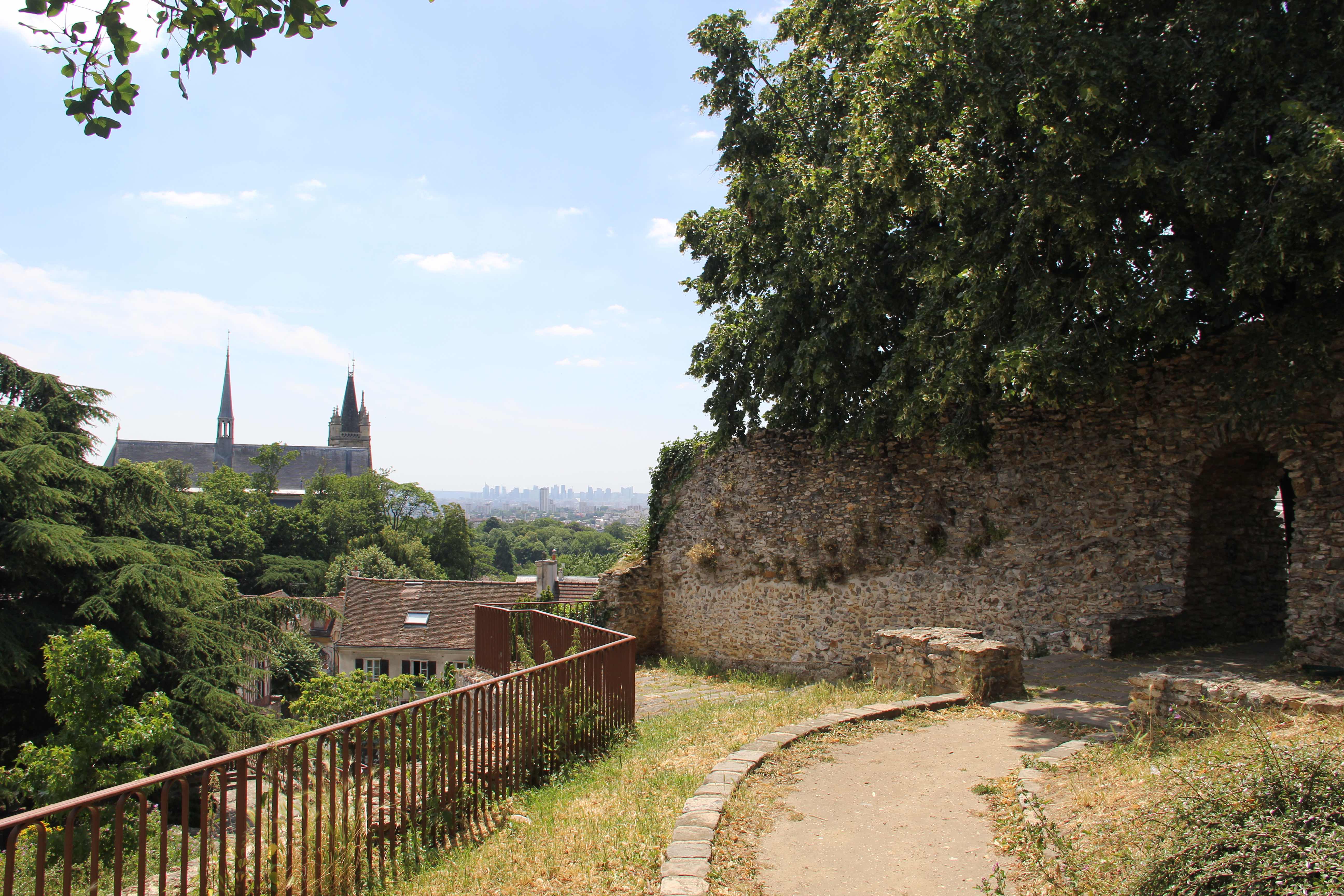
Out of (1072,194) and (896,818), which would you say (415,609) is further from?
(896,818)

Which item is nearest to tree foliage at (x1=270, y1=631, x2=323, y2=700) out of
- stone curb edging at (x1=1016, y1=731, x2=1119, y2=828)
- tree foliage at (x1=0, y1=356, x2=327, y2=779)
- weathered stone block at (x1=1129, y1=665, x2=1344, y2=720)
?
tree foliage at (x1=0, y1=356, x2=327, y2=779)

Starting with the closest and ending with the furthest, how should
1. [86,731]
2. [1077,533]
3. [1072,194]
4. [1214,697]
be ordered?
[1214,697] → [1072,194] → [1077,533] → [86,731]

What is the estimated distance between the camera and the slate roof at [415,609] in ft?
109

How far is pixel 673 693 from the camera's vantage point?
41.1ft

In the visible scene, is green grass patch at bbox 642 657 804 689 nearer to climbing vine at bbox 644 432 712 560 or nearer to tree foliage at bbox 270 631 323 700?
climbing vine at bbox 644 432 712 560

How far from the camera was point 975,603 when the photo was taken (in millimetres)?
11797

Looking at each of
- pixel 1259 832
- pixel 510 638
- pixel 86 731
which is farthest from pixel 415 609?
pixel 1259 832

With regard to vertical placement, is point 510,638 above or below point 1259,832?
below

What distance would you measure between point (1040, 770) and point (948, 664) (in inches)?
125

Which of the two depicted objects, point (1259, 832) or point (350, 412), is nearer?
point (1259, 832)

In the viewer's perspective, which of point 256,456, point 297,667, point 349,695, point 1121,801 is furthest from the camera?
point 256,456

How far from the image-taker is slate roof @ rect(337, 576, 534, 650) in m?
33.3

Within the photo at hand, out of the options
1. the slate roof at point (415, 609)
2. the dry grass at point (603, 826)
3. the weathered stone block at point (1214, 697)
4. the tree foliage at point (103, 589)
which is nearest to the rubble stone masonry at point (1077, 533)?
the weathered stone block at point (1214, 697)

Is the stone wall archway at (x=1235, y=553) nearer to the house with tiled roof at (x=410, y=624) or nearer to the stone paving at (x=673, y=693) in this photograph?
the stone paving at (x=673, y=693)
